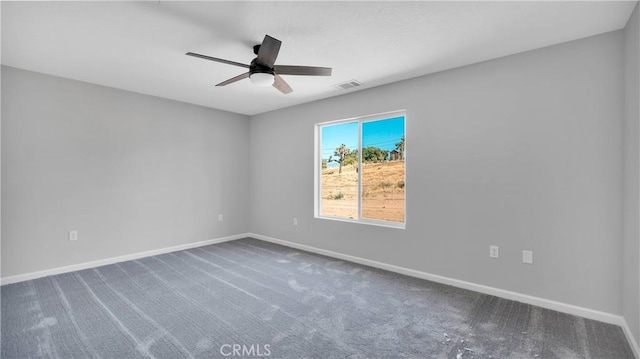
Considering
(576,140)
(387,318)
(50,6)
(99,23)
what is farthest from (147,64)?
(576,140)

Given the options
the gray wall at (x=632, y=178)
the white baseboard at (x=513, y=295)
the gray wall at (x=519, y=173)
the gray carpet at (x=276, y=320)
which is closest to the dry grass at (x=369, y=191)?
the gray wall at (x=519, y=173)

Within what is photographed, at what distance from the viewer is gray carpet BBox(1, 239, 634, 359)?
6.38 feet

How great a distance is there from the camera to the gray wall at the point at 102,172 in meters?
3.17

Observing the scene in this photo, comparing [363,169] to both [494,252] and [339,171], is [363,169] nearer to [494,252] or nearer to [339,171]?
[339,171]

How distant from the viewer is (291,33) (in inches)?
93.5

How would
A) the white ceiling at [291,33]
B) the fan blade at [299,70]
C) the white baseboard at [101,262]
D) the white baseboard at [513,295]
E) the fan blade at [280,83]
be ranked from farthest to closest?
1. the white baseboard at [101,262]
2. the fan blade at [280,83]
3. the fan blade at [299,70]
4. the white baseboard at [513,295]
5. the white ceiling at [291,33]

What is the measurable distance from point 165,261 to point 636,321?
4825 mm

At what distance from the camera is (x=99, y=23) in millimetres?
2215

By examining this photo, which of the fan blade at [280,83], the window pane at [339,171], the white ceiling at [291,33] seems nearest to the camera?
the white ceiling at [291,33]

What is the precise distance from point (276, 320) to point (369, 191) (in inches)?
87.9

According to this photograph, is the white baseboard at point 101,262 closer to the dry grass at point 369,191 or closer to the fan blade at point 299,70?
the dry grass at point 369,191

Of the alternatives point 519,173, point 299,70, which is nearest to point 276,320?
point 299,70

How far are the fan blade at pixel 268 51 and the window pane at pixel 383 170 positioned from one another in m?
1.99

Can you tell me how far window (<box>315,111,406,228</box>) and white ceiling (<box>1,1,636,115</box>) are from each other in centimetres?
84
